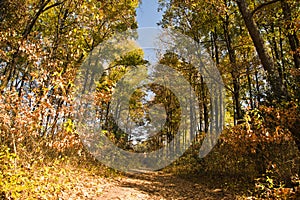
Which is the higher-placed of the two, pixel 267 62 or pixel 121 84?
pixel 121 84

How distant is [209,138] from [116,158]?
618cm

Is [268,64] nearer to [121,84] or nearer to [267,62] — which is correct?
[267,62]

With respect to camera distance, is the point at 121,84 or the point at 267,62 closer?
the point at 267,62

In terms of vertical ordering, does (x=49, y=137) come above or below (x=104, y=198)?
above

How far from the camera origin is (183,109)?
2556cm

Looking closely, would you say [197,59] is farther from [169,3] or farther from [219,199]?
[219,199]

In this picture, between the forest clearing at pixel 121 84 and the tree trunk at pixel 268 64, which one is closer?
the forest clearing at pixel 121 84

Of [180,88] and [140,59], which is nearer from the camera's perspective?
[140,59]

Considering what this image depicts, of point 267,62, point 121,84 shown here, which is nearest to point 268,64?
point 267,62

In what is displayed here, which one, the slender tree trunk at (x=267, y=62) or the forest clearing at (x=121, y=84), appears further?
the slender tree trunk at (x=267, y=62)

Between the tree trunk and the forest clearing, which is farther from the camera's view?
the tree trunk

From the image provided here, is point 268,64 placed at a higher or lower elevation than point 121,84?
lower

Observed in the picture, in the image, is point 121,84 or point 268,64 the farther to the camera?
point 121,84

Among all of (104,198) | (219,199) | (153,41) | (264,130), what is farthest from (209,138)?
(153,41)
